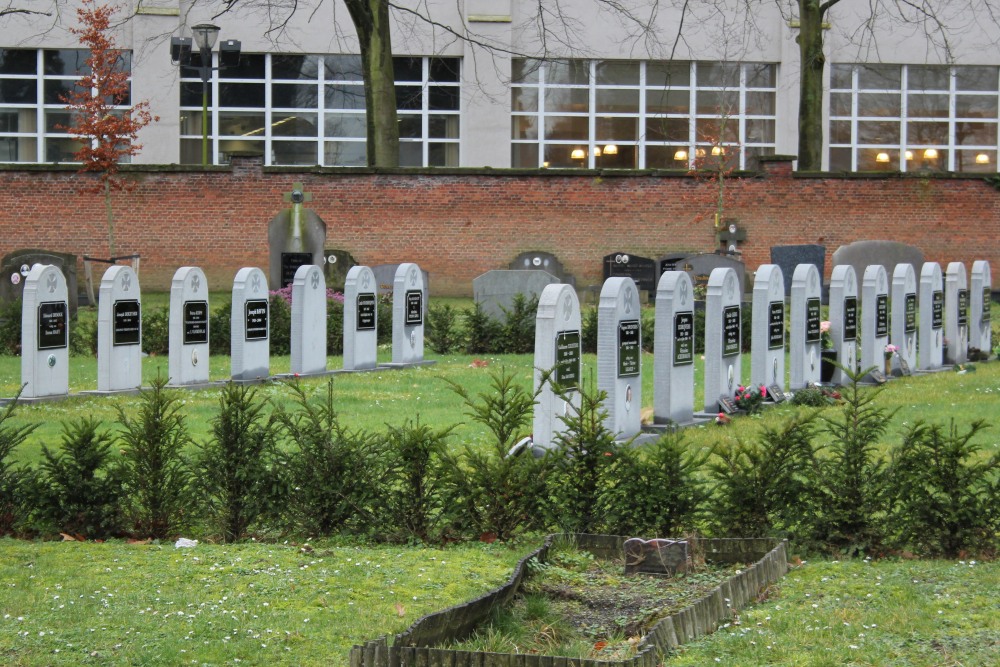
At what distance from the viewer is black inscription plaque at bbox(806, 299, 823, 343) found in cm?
1489

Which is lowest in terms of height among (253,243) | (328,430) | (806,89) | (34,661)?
(34,661)

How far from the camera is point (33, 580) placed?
6.52 meters

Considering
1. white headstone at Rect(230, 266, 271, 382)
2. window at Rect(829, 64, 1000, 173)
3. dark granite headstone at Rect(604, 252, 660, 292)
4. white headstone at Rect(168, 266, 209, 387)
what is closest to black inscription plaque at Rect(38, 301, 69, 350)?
white headstone at Rect(168, 266, 209, 387)

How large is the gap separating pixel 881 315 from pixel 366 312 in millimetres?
5970

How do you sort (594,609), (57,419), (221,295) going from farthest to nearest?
→ (221,295)
(57,419)
(594,609)

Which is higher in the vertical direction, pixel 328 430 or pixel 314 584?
pixel 328 430

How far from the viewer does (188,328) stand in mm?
14961

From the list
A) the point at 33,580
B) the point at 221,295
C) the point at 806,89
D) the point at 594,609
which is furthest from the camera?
the point at 806,89

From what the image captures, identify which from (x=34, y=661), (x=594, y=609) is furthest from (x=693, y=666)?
(x=34, y=661)

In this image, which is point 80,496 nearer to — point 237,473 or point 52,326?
point 237,473

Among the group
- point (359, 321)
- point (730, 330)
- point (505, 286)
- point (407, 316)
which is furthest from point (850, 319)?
point (505, 286)

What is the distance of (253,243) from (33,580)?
24.3 m

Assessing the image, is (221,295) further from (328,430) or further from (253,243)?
(328,430)

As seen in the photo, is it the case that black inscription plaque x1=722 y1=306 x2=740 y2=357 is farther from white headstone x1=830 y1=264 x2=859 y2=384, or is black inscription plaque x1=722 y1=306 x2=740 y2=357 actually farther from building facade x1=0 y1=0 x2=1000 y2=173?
building facade x1=0 y1=0 x2=1000 y2=173
